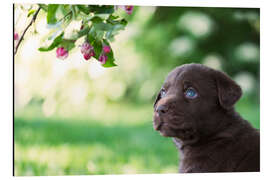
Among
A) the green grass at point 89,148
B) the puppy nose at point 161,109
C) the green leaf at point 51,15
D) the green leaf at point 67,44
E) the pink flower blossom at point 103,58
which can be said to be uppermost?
the green leaf at point 51,15

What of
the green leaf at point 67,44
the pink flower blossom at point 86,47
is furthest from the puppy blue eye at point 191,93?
the green leaf at point 67,44

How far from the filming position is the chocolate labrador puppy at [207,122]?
2963mm

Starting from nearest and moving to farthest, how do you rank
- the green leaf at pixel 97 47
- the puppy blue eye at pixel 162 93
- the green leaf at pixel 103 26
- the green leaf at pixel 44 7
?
the green leaf at pixel 103 26
the green leaf at pixel 97 47
the green leaf at pixel 44 7
the puppy blue eye at pixel 162 93

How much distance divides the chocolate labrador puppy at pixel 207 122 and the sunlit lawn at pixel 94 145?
1597 millimetres

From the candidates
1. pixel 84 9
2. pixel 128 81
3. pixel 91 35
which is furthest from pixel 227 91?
pixel 128 81

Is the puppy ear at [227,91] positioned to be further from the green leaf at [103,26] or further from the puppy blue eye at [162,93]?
the green leaf at [103,26]

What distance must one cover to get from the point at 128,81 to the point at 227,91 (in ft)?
14.2

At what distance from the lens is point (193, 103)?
2.99 meters

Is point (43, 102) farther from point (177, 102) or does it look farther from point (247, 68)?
point (177, 102)

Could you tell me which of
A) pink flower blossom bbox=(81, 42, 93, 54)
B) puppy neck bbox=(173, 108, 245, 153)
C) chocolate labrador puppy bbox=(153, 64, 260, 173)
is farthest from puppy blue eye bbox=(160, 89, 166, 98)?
pink flower blossom bbox=(81, 42, 93, 54)

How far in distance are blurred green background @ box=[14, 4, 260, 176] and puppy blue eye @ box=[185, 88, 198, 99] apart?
90.8 inches
